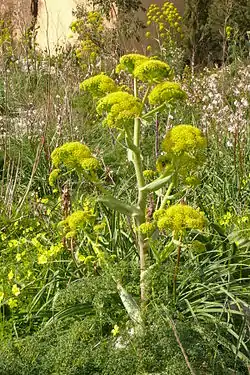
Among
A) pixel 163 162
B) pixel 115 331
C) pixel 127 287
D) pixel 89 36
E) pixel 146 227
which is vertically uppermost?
pixel 89 36

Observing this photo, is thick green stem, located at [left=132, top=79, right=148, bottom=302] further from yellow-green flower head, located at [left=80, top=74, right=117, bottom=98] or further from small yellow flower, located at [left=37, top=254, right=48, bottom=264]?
small yellow flower, located at [left=37, top=254, right=48, bottom=264]

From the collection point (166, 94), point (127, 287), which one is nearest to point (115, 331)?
point (127, 287)

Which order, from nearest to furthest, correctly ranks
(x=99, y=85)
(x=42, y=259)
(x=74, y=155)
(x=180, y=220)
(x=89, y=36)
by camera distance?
(x=180, y=220)
(x=74, y=155)
(x=99, y=85)
(x=42, y=259)
(x=89, y=36)

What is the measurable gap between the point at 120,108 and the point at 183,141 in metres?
0.29

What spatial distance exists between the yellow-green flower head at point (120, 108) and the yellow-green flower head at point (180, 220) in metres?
0.41

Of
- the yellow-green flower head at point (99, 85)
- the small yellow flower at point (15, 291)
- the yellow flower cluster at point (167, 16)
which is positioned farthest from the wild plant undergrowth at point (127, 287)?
the yellow flower cluster at point (167, 16)

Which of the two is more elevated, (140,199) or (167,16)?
(167,16)

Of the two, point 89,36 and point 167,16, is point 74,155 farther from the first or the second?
point 167,16

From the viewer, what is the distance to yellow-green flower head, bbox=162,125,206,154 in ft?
9.30

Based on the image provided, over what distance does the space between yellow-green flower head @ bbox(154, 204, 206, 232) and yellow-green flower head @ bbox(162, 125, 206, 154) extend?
0.79 ft

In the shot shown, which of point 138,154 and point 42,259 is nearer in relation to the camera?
point 138,154

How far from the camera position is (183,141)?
2842mm

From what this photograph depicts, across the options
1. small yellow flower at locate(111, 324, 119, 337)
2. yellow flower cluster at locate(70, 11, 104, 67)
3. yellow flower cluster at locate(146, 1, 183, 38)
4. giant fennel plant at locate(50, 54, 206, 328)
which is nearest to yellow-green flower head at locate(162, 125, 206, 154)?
giant fennel plant at locate(50, 54, 206, 328)

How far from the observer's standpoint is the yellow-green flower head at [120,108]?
287 cm
